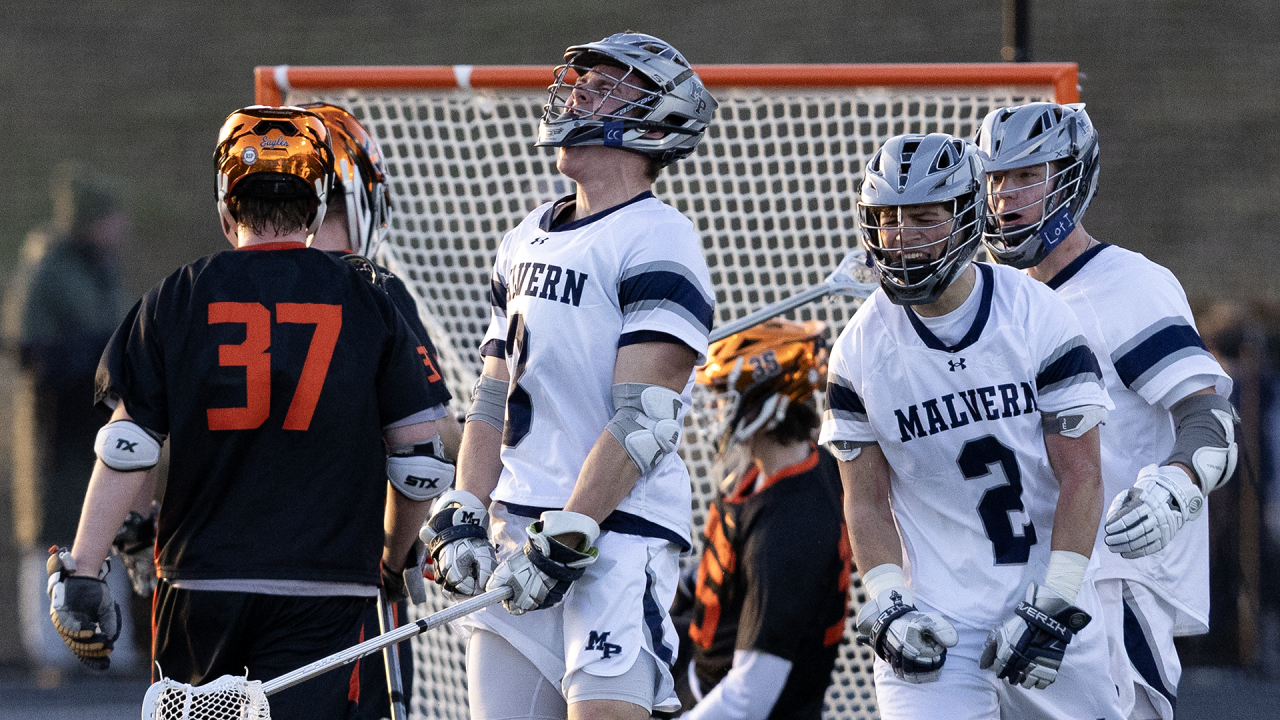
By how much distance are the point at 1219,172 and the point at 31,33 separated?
41.5 feet

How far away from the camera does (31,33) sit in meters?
17.2

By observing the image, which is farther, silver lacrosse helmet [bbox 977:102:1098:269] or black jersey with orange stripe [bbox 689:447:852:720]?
black jersey with orange stripe [bbox 689:447:852:720]

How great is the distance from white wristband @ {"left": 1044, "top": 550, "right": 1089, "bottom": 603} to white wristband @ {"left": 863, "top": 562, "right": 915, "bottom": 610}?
327 millimetres

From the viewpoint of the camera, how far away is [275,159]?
360 centimetres

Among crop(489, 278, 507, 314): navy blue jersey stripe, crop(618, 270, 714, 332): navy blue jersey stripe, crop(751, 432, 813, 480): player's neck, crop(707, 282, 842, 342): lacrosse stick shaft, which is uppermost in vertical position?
crop(618, 270, 714, 332): navy blue jersey stripe

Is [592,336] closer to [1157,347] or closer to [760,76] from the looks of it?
[1157,347]

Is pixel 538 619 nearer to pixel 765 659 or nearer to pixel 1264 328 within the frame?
pixel 765 659

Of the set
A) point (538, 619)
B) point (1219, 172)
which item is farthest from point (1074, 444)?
point (1219, 172)

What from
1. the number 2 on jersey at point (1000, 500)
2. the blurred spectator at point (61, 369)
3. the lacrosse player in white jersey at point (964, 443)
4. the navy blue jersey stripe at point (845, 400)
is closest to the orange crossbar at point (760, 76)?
the lacrosse player in white jersey at point (964, 443)

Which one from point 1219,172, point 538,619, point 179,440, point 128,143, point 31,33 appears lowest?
point 1219,172

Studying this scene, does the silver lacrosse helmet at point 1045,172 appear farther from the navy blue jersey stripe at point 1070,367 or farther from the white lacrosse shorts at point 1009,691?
the white lacrosse shorts at point 1009,691

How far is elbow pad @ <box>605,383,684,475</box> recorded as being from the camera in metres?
3.28

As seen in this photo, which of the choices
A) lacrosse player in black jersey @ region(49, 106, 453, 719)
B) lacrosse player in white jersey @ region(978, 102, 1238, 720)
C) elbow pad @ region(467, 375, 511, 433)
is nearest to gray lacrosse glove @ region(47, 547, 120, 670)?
lacrosse player in black jersey @ region(49, 106, 453, 719)

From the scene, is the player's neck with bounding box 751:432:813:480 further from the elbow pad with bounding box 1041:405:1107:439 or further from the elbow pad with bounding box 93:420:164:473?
the elbow pad with bounding box 93:420:164:473
